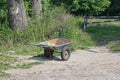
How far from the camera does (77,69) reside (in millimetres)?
11117

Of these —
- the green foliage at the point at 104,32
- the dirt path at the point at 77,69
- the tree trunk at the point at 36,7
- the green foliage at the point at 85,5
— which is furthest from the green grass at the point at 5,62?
the green foliage at the point at 85,5

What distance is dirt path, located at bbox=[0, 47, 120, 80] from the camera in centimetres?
999

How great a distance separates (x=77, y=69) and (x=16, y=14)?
5074 mm

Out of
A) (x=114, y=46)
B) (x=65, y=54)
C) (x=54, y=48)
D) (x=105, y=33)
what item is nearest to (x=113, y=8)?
(x=105, y=33)

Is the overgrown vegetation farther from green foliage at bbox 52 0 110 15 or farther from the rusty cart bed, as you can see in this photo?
green foliage at bbox 52 0 110 15

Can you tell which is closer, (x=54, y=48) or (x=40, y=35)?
(x=54, y=48)

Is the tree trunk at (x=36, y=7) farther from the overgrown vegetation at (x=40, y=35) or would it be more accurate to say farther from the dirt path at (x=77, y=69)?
the dirt path at (x=77, y=69)

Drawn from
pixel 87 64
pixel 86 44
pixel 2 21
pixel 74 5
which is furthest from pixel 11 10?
pixel 74 5

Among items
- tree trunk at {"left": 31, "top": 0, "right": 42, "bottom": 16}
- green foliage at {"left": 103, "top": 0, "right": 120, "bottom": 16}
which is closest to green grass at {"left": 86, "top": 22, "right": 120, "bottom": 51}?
tree trunk at {"left": 31, "top": 0, "right": 42, "bottom": 16}

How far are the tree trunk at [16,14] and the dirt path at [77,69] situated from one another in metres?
2.77

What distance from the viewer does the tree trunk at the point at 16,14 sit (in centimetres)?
1520

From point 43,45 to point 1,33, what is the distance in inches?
112

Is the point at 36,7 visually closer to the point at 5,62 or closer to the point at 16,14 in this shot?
the point at 16,14

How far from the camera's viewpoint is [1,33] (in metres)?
14.8
